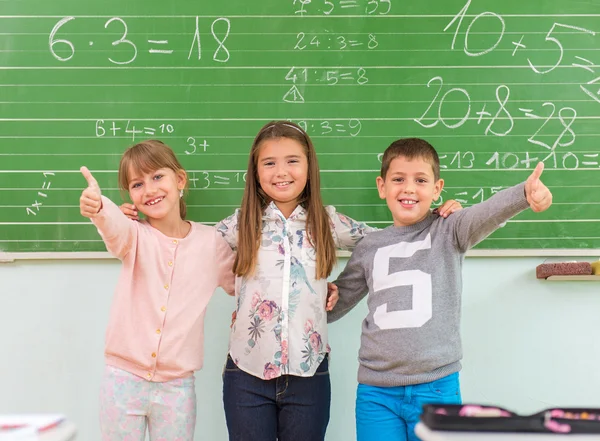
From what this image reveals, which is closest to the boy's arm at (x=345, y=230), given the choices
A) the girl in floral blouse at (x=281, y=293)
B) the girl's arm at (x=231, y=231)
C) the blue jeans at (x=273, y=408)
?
the girl in floral blouse at (x=281, y=293)

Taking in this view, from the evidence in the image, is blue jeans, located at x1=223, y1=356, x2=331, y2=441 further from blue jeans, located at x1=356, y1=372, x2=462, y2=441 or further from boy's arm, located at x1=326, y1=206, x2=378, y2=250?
boy's arm, located at x1=326, y1=206, x2=378, y2=250

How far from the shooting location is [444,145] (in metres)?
2.36

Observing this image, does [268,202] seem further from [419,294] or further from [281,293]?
[419,294]

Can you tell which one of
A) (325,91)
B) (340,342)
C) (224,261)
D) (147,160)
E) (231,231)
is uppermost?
(325,91)

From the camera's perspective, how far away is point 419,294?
6.28ft

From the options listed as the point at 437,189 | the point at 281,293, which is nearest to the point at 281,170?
the point at 281,293

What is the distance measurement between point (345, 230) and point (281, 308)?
38cm

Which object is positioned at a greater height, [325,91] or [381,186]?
[325,91]

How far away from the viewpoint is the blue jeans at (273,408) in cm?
193

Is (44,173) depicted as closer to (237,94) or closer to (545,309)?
(237,94)

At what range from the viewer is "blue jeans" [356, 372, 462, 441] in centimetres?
184

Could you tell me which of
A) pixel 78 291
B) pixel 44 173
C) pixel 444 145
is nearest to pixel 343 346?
pixel 444 145

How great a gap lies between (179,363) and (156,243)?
39 centimetres

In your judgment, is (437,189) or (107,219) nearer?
(107,219)
